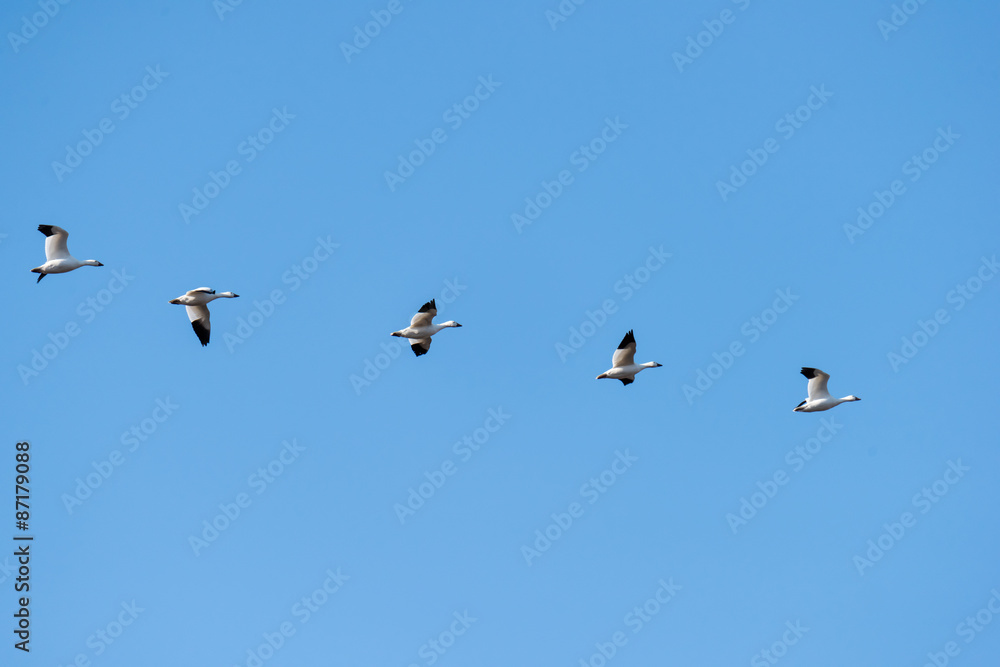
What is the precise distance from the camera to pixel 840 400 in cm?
4278

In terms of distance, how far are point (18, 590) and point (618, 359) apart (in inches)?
805

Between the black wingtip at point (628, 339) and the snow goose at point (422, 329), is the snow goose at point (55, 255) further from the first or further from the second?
the black wingtip at point (628, 339)

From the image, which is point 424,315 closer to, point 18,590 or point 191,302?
point 191,302

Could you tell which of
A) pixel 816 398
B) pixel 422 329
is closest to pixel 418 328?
pixel 422 329

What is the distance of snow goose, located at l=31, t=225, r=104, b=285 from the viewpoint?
124ft

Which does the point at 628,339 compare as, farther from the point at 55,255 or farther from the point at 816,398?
the point at 55,255

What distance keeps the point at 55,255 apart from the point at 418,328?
461 inches

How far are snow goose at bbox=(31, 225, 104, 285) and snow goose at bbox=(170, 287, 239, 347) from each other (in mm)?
3323

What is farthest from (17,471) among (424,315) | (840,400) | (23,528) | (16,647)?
(840,400)

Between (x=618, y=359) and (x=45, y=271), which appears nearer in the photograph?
(x=45, y=271)

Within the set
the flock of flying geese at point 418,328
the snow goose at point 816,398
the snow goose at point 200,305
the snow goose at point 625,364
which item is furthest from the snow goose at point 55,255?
the snow goose at point 816,398

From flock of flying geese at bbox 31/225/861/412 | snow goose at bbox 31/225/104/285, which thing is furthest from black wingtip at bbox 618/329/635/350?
snow goose at bbox 31/225/104/285

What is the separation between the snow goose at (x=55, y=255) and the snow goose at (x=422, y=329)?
10.4 metres

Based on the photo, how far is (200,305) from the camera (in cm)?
Answer: 4003
